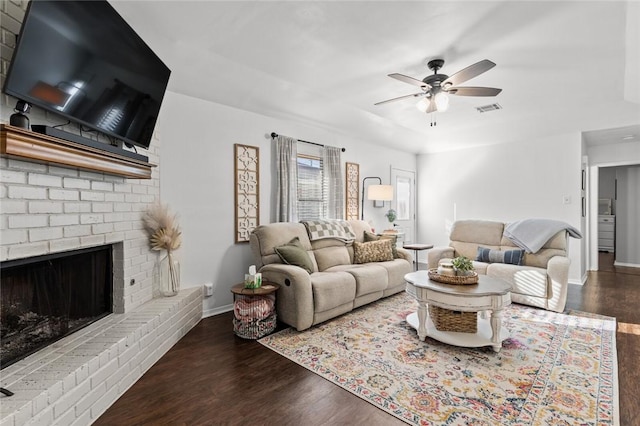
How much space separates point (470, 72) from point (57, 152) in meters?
2.81

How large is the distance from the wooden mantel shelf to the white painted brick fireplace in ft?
0.56

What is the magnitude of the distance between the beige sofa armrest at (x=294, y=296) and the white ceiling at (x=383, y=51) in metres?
1.92

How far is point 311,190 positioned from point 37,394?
11.8 feet

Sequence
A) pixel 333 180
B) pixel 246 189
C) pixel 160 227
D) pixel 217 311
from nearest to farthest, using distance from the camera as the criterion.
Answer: pixel 160 227 → pixel 217 311 → pixel 246 189 → pixel 333 180

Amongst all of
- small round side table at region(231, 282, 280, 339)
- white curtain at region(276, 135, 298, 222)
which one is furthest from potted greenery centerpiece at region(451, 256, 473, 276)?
white curtain at region(276, 135, 298, 222)

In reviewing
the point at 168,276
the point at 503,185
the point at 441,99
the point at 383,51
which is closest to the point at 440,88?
the point at 441,99

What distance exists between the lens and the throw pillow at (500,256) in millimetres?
3893

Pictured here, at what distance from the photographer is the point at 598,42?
2387 millimetres

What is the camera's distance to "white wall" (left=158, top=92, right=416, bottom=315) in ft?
10.6

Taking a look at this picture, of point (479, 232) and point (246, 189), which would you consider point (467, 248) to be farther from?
point (246, 189)

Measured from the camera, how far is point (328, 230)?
402cm

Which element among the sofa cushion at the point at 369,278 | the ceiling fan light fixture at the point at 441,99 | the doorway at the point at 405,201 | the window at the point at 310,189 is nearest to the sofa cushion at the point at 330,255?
the sofa cushion at the point at 369,278

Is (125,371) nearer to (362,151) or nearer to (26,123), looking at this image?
(26,123)

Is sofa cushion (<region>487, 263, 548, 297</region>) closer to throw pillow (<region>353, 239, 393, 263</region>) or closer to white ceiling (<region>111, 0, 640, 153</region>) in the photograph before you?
throw pillow (<region>353, 239, 393, 263</region>)
